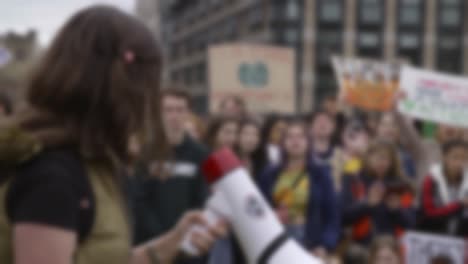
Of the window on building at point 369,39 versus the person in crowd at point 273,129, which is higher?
the person in crowd at point 273,129

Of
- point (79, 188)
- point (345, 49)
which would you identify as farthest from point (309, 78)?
point (79, 188)

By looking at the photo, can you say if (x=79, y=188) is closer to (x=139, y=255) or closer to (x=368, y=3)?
(x=139, y=255)

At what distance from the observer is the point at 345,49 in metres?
61.9

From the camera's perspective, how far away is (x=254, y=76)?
11344 millimetres

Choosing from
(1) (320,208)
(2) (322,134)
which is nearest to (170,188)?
(1) (320,208)

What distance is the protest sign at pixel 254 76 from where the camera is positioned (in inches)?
439

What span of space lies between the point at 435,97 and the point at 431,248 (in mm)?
2998

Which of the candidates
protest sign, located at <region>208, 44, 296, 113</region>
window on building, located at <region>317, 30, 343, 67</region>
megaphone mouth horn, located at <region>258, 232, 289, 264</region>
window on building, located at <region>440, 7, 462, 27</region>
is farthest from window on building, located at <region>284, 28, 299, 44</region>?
megaphone mouth horn, located at <region>258, 232, 289, 264</region>

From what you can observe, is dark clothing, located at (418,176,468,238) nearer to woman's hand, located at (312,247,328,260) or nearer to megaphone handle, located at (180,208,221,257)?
woman's hand, located at (312,247,328,260)

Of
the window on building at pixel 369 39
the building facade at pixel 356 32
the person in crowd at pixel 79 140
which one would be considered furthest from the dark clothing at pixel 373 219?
the window on building at pixel 369 39

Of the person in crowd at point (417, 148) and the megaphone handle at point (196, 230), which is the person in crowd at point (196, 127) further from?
the megaphone handle at point (196, 230)

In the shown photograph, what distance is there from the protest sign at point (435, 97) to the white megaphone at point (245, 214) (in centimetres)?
669

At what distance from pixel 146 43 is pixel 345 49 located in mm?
60748

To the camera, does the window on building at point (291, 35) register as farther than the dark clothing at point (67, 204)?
Yes
